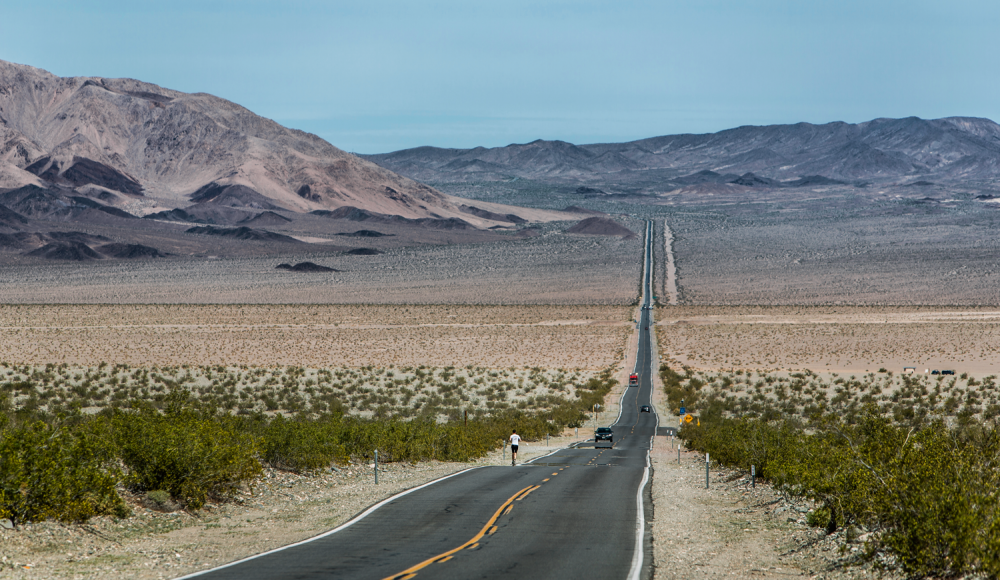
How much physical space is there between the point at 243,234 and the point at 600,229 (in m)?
66.9

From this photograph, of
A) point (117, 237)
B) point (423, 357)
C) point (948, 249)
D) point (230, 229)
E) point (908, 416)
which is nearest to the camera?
point (908, 416)

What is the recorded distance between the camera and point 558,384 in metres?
46.7

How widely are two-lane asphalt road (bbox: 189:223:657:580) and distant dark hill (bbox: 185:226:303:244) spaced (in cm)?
13761

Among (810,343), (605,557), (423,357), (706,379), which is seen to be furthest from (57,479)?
(810,343)

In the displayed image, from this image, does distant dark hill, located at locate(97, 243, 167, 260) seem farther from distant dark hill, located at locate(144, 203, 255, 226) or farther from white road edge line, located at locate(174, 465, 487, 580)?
white road edge line, located at locate(174, 465, 487, 580)

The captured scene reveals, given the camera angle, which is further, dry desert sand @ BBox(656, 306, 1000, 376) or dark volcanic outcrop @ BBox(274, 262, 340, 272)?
dark volcanic outcrop @ BBox(274, 262, 340, 272)

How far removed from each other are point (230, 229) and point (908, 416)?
140m

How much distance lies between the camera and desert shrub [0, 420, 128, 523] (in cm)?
1145

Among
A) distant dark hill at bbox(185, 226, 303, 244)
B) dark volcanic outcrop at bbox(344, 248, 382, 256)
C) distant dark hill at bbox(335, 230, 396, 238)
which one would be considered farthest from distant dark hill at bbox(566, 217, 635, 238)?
distant dark hill at bbox(185, 226, 303, 244)

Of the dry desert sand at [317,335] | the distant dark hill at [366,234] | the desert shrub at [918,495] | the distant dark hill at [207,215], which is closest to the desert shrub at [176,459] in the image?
the desert shrub at [918,495]

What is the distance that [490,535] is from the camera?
12.6 metres

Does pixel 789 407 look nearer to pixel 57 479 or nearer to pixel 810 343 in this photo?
pixel 810 343

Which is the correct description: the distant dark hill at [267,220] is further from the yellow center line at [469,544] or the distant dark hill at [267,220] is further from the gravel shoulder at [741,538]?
the yellow center line at [469,544]

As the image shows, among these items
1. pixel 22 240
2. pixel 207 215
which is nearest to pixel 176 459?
pixel 22 240
